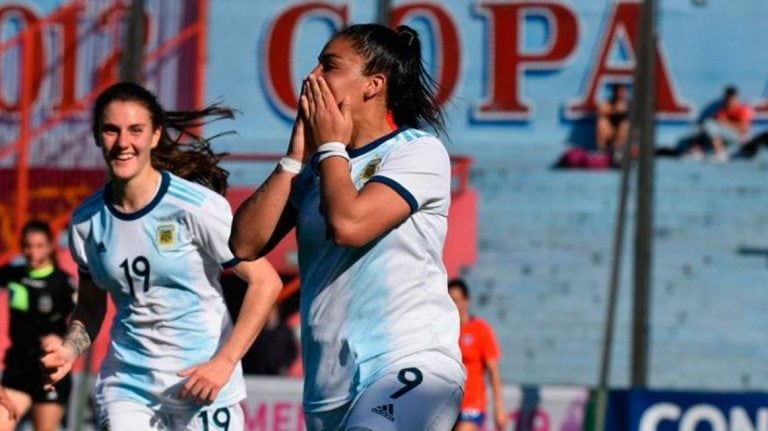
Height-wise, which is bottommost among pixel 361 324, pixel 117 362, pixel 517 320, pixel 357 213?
pixel 517 320

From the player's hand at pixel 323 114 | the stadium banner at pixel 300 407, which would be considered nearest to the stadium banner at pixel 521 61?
the stadium banner at pixel 300 407

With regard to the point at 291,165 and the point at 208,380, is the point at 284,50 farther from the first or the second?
the point at 291,165

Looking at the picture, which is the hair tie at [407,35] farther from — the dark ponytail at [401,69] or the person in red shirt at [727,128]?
the person in red shirt at [727,128]

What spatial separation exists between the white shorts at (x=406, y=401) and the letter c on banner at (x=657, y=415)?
24.2 feet

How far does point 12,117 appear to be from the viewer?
21.7 meters

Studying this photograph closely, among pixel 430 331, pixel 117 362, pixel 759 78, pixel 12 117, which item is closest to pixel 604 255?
pixel 759 78

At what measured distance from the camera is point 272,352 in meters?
16.3

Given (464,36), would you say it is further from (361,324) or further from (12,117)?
(361,324)

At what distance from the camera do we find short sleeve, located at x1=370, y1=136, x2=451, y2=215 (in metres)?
5.16

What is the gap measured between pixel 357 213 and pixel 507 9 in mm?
18260

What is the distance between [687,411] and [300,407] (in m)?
2.49

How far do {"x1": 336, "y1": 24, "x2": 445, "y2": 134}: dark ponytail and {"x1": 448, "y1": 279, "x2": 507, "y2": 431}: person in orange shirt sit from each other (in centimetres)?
716

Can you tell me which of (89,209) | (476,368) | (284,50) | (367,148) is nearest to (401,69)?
(367,148)

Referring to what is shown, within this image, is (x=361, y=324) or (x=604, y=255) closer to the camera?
(x=361, y=324)
